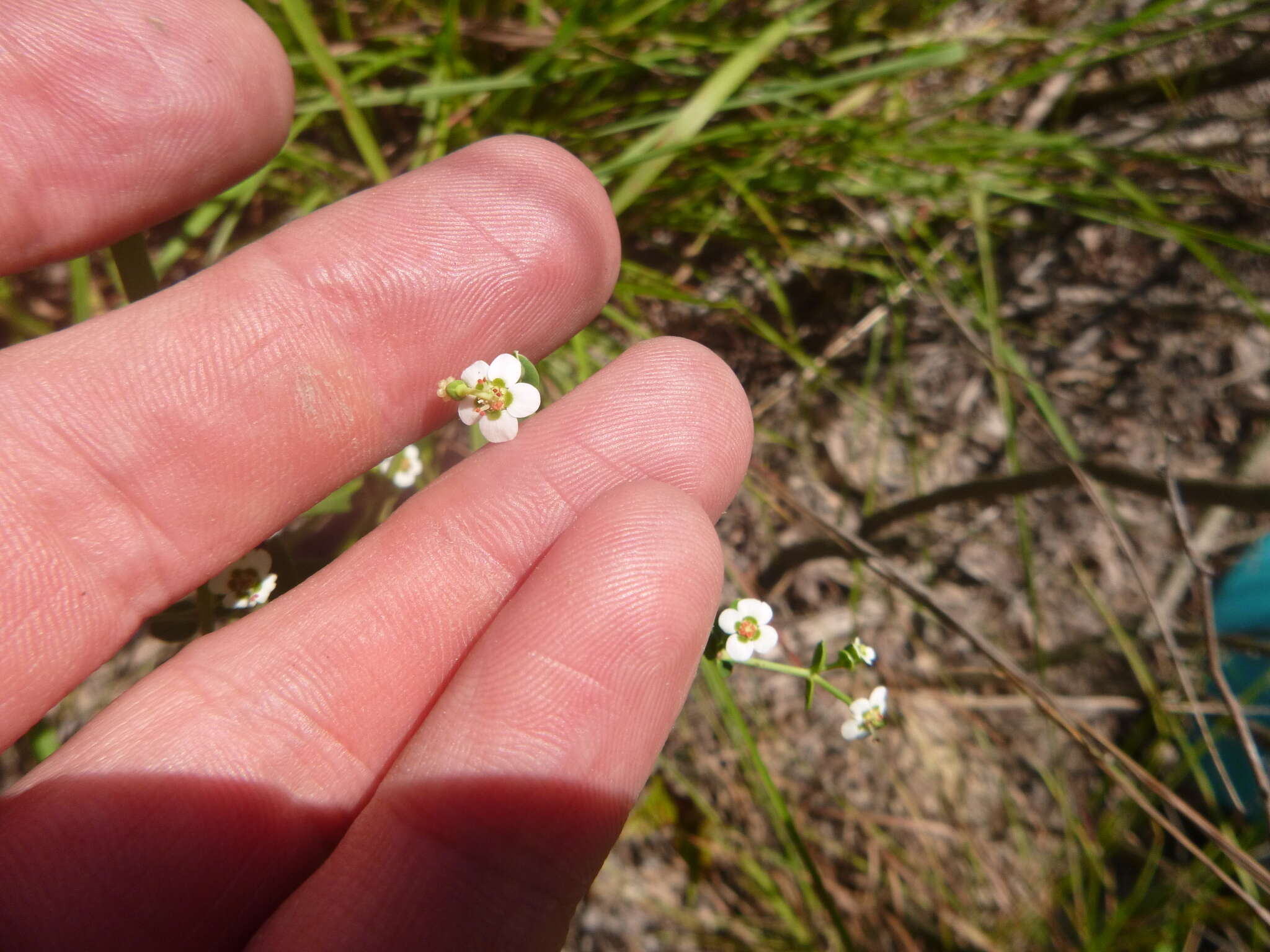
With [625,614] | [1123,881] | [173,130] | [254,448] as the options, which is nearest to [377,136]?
[173,130]

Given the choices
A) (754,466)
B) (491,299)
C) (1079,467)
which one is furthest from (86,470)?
(1079,467)

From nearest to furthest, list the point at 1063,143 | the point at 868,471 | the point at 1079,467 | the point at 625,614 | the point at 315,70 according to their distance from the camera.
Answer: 1. the point at 625,614
2. the point at 1079,467
3. the point at 315,70
4. the point at 1063,143
5. the point at 868,471

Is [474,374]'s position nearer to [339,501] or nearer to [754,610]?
[339,501]

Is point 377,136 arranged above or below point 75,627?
above

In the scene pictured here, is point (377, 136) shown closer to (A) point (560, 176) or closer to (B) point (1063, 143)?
(A) point (560, 176)

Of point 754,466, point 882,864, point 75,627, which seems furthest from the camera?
point 882,864

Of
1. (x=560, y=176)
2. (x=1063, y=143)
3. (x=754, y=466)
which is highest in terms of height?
(x=560, y=176)

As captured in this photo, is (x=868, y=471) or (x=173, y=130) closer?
(x=173, y=130)
